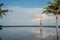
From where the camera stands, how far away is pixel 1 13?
28.2 meters

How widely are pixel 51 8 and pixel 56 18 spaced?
1.45 meters

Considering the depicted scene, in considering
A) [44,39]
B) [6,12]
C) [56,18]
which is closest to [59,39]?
[44,39]

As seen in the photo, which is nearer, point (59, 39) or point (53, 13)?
point (59, 39)

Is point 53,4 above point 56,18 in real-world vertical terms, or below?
above

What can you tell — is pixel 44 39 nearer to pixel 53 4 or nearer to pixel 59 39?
pixel 59 39

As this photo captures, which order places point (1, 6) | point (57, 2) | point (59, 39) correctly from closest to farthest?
point (59, 39) → point (57, 2) → point (1, 6)

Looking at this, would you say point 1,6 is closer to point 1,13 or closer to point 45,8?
point 1,13

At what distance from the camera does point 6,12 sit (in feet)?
91.1

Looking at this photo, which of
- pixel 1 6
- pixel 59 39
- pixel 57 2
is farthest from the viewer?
pixel 1 6

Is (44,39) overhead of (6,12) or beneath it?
beneath

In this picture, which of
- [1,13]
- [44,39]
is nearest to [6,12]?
[1,13]

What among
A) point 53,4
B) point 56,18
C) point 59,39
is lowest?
point 59,39

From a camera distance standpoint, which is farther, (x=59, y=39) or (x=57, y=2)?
(x=57, y=2)

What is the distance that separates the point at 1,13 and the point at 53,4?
325 inches
